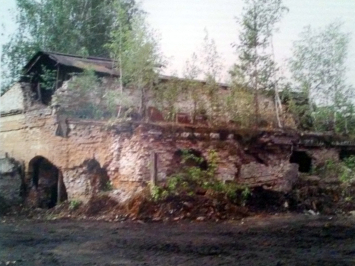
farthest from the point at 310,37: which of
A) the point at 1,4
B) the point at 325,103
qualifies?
the point at 1,4

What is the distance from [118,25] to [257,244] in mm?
2465

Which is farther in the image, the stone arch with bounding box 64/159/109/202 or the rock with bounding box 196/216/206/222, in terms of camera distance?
the stone arch with bounding box 64/159/109/202

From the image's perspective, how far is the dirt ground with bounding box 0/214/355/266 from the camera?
320 cm

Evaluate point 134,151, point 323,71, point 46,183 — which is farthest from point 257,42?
point 46,183

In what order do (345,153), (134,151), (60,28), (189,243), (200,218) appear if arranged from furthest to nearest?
(134,151) → (345,153) → (200,218) → (60,28) → (189,243)

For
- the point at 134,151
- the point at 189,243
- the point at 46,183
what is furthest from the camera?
the point at 46,183

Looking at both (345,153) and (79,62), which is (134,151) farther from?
(345,153)

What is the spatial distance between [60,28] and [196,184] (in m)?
2.26

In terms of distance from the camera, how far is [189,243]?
12.2 ft

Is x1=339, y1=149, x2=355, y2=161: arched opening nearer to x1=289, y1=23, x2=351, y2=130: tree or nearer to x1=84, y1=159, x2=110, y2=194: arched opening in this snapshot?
x1=289, y1=23, x2=351, y2=130: tree

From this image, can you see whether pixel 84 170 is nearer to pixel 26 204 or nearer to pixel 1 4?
pixel 26 204

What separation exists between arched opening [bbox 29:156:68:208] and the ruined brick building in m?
0.01

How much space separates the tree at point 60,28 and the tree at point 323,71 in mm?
1657

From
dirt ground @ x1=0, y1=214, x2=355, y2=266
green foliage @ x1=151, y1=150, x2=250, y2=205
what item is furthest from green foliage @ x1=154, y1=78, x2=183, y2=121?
dirt ground @ x1=0, y1=214, x2=355, y2=266
